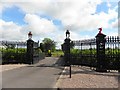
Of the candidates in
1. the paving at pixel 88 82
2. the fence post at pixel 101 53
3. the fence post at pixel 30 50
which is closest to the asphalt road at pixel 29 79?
the paving at pixel 88 82

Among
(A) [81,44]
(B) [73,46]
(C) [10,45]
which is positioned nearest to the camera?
(A) [81,44]

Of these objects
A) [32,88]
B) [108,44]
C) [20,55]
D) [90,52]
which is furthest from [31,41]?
[32,88]

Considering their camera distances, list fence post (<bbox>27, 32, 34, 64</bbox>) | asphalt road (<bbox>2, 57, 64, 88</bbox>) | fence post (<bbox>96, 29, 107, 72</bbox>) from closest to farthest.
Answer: asphalt road (<bbox>2, 57, 64, 88</bbox>)
fence post (<bbox>96, 29, 107, 72</bbox>)
fence post (<bbox>27, 32, 34, 64</bbox>)

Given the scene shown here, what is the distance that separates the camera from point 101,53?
60.4 feet

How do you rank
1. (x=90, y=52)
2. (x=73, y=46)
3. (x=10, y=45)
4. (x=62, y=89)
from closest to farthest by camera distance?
(x=62, y=89) < (x=90, y=52) < (x=73, y=46) < (x=10, y=45)

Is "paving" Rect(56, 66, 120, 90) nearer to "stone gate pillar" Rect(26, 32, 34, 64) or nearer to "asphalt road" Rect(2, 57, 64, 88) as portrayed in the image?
"asphalt road" Rect(2, 57, 64, 88)

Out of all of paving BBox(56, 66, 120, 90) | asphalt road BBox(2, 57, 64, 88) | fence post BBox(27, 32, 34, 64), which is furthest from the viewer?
fence post BBox(27, 32, 34, 64)

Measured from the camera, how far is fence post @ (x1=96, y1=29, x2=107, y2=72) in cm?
1814

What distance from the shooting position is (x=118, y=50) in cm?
1827

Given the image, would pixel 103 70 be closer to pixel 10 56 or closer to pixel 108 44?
pixel 108 44

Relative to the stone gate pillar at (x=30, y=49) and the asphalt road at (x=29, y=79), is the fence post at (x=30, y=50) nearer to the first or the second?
the stone gate pillar at (x=30, y=49)

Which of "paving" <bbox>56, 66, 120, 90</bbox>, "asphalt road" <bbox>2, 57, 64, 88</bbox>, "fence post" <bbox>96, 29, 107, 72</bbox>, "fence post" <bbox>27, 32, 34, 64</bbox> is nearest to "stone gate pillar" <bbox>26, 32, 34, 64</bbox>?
"fence post" <bbox>27, 32, 34, 64</bbox>

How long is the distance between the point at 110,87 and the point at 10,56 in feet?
66.8

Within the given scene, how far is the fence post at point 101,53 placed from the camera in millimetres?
18141
